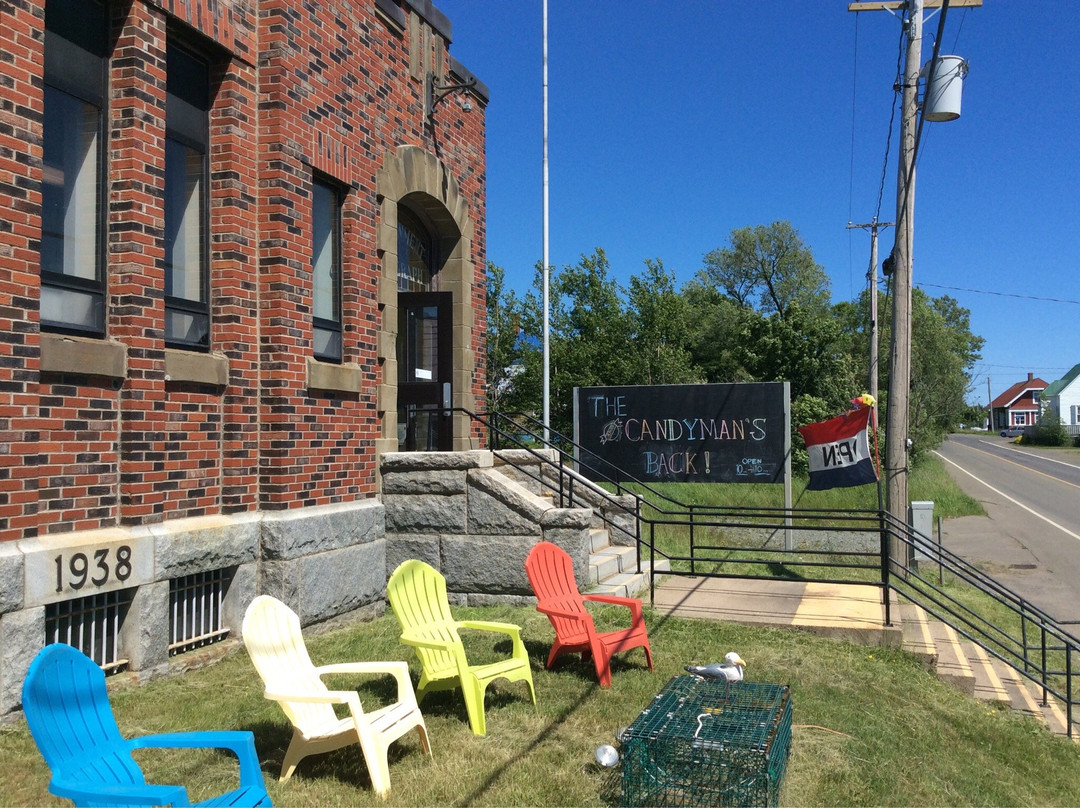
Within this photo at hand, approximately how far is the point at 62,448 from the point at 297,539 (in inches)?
87.7

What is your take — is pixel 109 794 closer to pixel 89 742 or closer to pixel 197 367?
pixel 89 742

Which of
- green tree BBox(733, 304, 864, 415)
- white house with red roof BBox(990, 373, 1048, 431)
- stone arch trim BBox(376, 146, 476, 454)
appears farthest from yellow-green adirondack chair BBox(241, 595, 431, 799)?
white house with red roof BBox(990, 373, 1048, 431)

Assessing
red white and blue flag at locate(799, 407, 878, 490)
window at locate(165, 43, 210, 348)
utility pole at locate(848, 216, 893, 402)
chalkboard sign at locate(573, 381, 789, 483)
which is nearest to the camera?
window at locate(165, 43, 210, 348)

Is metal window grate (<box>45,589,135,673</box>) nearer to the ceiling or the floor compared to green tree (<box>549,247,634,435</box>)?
nearer to the floor

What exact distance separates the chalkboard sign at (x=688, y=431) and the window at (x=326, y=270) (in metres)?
5.39

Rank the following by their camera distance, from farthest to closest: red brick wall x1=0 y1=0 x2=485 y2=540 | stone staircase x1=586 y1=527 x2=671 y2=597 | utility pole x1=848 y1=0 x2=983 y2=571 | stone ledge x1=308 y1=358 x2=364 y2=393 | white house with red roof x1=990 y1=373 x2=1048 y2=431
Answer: white house with red roof x1=990 y1=373 x2=1048 y2=431, utility pole x1=848 y1=0 x2=983 y2=571, stone staircase x1=586 y1=527 x2=671 y2=597, stone ledge x1=308 y1=358 x2=364 y2=393, red brick wall x1=0 y1=0 x2=485 y2=540

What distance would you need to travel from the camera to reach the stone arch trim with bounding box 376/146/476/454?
365 inches

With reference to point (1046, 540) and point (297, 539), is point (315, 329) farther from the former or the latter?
point (1046, 540)

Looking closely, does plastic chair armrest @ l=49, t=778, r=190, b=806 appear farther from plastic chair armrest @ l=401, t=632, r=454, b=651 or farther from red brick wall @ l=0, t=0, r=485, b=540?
red brick wall @ l=0, t=0, r=485, b=540

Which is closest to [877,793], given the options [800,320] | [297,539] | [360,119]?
[297,539]

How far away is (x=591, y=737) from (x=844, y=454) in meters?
7.83

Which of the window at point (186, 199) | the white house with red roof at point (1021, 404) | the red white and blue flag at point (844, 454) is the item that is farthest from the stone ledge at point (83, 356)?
the white house with red roof at point (1021, 404)

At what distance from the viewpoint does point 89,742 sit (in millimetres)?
3502

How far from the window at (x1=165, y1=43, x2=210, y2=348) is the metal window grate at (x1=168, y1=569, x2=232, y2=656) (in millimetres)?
1883
